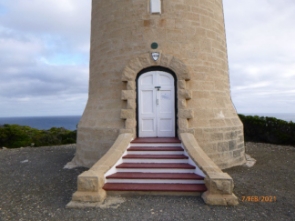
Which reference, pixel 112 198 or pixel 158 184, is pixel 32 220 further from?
pixel 158 184

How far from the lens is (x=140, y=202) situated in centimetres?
472

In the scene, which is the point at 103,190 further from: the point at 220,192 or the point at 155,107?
the point at 155,107

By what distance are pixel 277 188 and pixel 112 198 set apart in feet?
12.6

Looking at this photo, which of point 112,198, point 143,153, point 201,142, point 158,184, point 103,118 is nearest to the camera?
point 112,198

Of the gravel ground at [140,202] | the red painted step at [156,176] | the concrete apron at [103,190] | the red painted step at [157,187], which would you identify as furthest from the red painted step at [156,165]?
the gravel ground at [140,202]

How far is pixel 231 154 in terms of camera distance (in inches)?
308

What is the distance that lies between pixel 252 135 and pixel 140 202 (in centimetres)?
1229

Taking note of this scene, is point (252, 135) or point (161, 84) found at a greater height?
point (161, 84)

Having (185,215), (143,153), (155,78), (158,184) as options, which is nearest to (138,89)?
(155,78)

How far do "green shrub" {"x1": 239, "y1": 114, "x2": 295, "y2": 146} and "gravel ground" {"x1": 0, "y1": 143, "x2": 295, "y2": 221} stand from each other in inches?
262

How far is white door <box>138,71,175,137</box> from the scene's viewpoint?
7.70 metres

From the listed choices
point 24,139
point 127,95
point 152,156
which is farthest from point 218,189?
point 24,139

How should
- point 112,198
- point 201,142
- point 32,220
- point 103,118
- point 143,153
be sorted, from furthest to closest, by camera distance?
point 103,118, point 201,142, point 143,153, point 112,198, point 32,220
